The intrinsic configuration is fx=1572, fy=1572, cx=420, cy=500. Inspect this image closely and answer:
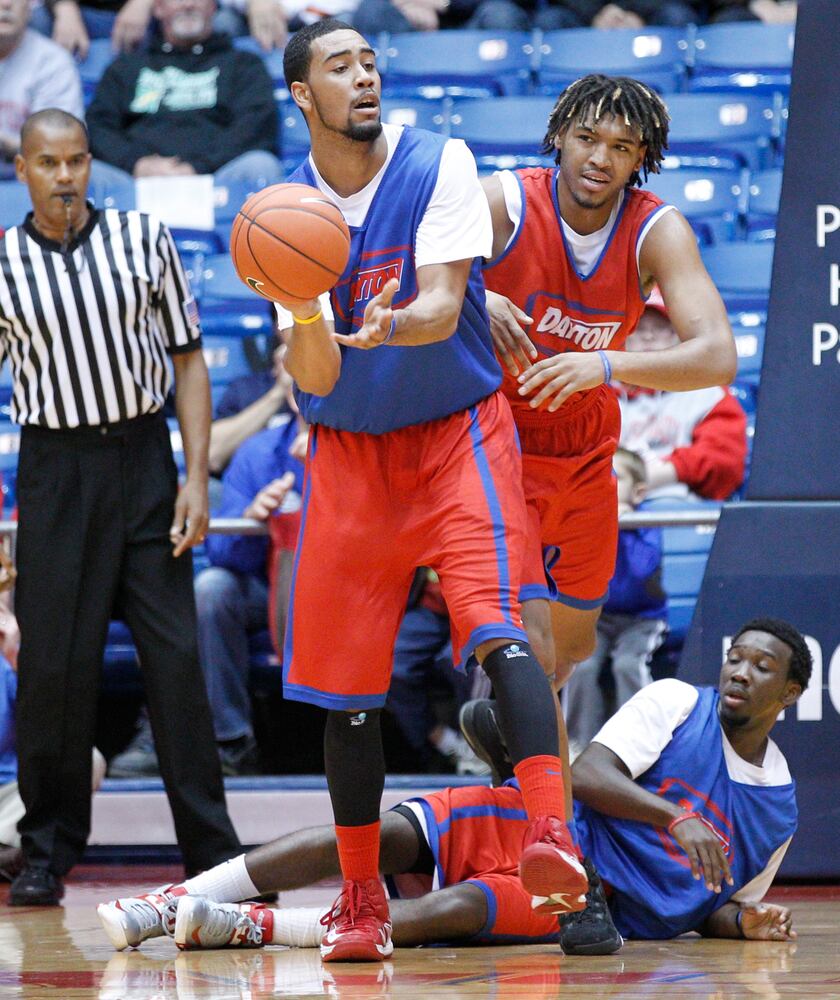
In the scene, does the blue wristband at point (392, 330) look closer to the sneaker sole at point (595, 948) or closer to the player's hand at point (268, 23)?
the sneaker sole at point (595, 948)

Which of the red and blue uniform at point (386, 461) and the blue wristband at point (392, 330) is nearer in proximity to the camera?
the blue wristband at point (392, 330)

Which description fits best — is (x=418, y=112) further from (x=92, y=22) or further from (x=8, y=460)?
(x=8, y=460)

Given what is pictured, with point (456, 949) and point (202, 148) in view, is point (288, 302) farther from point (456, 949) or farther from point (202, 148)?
point (202, 148)

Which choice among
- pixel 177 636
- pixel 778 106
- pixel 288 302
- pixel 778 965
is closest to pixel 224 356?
pixel 177 636

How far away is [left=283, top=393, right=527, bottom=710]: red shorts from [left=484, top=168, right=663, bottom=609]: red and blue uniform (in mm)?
277

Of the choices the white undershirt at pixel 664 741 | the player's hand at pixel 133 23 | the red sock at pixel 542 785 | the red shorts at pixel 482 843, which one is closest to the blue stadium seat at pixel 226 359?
the player's hand at pixel 133 23

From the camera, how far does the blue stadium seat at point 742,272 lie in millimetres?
7527

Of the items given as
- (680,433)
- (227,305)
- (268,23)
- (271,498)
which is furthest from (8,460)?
(268,23)

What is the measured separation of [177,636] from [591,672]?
1.43 meters

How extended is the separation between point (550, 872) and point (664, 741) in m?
1.12

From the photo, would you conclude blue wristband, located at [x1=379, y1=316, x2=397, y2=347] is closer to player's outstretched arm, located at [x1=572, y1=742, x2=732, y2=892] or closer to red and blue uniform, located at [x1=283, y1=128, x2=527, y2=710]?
red and blue uniform, located at [x1=283, y1=128, x2=527, y2=710]

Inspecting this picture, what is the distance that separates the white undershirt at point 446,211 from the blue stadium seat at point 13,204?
481 cm

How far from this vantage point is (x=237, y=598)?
5664mm

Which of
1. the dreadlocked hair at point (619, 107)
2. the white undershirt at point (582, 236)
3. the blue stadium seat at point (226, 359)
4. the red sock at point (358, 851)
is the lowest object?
the red sock at point (358, 851)
